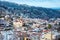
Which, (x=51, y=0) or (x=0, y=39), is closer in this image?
(x=0, y=39)

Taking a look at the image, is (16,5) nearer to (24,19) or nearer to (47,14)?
(24,19)

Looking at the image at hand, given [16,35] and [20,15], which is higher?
[20,15]

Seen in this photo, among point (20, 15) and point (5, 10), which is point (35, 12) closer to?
point (20, 15)

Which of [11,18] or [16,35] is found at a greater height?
[11,18]

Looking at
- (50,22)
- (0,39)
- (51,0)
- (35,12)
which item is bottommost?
(0,39)

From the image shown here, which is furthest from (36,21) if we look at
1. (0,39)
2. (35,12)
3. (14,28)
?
(0,39)

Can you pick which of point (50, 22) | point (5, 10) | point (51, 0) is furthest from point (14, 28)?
point (51, 0)
